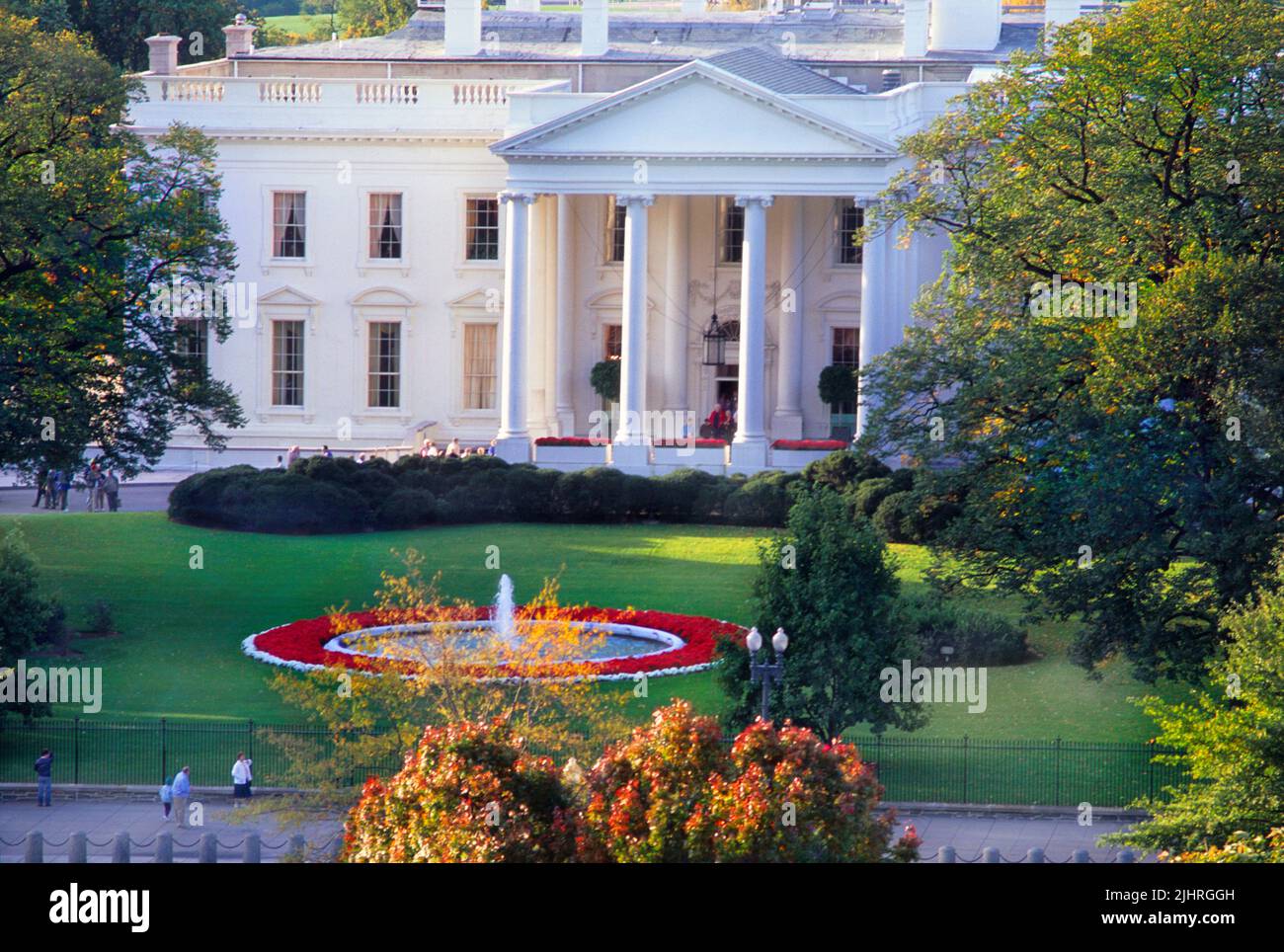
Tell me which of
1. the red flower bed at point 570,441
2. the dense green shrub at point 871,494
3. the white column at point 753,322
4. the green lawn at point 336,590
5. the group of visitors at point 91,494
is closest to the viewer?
the green lawn at point 336,590

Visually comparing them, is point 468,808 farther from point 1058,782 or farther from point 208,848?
point 1058,782

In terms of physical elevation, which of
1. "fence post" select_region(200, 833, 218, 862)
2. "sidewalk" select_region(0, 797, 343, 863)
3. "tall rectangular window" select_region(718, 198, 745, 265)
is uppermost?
"tall rectangular window" select_region(718, 198, 745, 265)

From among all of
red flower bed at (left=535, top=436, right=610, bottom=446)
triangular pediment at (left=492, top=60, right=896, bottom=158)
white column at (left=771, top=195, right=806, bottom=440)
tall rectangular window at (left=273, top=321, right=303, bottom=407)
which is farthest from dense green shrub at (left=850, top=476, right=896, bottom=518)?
tall rectangular window at (left=273, top=321, right=303, bottom=407)

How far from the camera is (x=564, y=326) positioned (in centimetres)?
6094

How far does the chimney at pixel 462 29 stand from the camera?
6712 cm

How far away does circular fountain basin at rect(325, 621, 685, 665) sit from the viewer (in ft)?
110

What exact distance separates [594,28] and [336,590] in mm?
30108

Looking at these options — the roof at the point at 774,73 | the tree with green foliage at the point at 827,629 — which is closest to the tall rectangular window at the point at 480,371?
the roof at the point at 774,73

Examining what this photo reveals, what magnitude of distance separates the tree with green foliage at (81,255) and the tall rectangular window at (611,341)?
2170 cm

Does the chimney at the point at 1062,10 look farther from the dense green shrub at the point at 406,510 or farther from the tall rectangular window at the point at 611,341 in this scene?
the dense green shrub at the point at 406,510

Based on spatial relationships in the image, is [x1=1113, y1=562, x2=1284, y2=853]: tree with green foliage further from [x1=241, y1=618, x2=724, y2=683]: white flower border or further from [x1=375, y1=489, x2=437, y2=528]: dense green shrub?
[x1=375, y1=489, x2=437, y2=528]: dense green shrub

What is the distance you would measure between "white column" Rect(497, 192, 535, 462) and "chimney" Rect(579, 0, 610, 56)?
11.8 m
